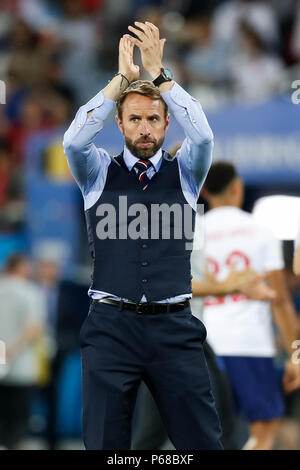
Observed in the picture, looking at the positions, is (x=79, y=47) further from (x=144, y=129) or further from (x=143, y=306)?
(x=143, y=306)

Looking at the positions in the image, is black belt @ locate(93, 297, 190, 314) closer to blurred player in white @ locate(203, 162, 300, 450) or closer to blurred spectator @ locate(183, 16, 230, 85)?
blurred player in white @ locate(203, 162, 300, 450)

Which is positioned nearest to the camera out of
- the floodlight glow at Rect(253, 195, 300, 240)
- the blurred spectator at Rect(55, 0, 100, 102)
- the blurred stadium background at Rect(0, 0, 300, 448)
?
the floodlight glow at Rect(253, 195, 300, 240)

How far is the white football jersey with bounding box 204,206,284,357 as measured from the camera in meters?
6.71

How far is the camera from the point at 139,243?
4.82m

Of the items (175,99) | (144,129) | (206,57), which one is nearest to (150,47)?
(175,99)

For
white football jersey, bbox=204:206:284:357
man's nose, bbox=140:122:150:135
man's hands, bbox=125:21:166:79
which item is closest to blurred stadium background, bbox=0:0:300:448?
white football jersey, bbox=204:206:284:357

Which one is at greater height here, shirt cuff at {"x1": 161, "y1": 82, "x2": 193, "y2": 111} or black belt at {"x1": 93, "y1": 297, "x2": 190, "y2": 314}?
shirt cuff at {"x1": 161, "y1": 82, "x2": 193, "y2": 111}

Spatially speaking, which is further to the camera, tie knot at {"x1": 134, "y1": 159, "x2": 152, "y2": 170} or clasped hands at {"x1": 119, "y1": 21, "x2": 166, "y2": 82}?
tie knot at {"x1": 134, "y1": 159, "x2": 152, "y2": 170}

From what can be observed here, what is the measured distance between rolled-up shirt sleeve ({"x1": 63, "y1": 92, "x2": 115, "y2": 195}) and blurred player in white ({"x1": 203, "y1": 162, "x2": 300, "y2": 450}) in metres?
1.92

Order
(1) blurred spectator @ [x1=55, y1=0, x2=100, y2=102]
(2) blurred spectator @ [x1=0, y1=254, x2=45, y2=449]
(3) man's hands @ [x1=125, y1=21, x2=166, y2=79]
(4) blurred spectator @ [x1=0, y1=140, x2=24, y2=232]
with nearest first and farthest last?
1. (3) man's hands @ [x1=125, y1=21, x2=166, y2=79]
2. (2) blurred spectator @ [x1=0, y1=254, x2=45, y2=449]
3. (4) blurred spectator @ [x1=0, y1=140, x2=24, y2=232]
4. (1) blurred spectator @ [x1=55, y1=0, x2=100, y2=102]

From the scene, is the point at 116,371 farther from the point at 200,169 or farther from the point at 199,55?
the point at 199,55

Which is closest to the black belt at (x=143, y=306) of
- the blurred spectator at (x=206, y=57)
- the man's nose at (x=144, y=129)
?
the man's nose at (x=144, y=129)

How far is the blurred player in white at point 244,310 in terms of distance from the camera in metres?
6.72
